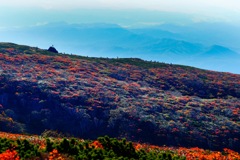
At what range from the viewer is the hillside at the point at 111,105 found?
141 feet

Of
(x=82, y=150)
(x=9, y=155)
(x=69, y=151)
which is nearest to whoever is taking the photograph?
(x=9, y=155)

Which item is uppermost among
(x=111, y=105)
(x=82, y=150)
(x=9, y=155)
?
(x=111, y=105)

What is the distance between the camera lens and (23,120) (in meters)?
43.9

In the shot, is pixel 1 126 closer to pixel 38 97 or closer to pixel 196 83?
pixel 38 97

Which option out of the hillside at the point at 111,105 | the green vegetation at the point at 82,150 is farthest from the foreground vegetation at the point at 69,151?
the hillside at the point at 111,105

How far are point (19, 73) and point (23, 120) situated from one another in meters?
12.6

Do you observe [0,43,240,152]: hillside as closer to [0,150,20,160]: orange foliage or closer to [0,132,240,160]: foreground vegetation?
[0,132,240,160]: foreground vegetation

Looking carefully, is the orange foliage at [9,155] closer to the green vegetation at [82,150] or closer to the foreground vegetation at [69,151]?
the foreground vegetation at [69,151]

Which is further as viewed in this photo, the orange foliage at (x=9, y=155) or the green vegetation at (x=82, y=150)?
the green vegetation at (x=82, y=150)

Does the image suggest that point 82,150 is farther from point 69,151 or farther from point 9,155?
point 9,155

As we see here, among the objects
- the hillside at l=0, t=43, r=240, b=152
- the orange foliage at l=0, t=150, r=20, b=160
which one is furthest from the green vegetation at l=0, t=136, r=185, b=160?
the hillside at l=0, t=43, r=240, b=152

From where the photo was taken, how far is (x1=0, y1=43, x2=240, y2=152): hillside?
141ft

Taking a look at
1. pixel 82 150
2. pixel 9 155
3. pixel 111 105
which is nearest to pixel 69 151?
pixel 82 150

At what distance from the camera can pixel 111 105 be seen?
48219 mm
